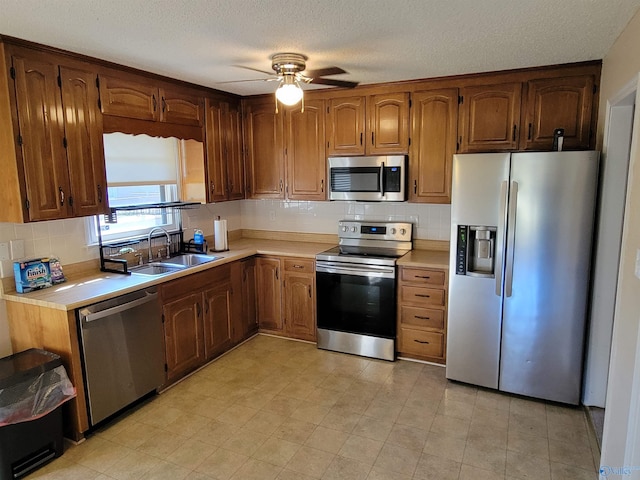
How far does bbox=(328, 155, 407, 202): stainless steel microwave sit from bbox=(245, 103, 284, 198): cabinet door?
607 mm

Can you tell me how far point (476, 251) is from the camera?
3.16m

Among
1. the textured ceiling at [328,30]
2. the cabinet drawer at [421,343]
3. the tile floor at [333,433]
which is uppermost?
the textured ceiling at [328,30]

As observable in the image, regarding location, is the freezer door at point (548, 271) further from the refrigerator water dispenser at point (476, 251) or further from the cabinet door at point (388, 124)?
the cabinet door at point (388, 124)

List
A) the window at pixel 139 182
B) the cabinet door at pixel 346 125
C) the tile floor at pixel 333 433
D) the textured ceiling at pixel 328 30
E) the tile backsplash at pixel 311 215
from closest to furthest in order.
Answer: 1. the textured ceiling at pixel 328 30
2. the tile floor at pixel 333 433
3. the window at pixel 139 182
4. the cabinet door at pixel 346 125
5. the tile backsplash at pixel 311 215

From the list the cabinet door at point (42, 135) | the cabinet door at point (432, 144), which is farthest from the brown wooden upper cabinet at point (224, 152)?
the cabinet door at point (432, 144)

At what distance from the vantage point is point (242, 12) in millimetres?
2059

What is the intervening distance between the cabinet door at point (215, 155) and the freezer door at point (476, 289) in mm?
2187

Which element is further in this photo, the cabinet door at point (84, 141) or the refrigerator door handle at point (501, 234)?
the refrigerator door handle at point (501, 234)

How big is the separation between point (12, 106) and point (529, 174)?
319 cm

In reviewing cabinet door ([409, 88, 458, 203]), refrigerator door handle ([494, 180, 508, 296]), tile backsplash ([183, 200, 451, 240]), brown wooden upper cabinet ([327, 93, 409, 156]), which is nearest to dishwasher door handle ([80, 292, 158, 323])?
tile backsplash ([183, 200, 451, 240])

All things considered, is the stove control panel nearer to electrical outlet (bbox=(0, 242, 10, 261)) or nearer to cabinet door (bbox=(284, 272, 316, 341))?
cabinet door (bbox=(284, 272, 316, 341))

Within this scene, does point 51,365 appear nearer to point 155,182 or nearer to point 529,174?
point 155,182

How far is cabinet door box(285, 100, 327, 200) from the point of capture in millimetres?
4098

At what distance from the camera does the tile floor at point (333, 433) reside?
238 cm
